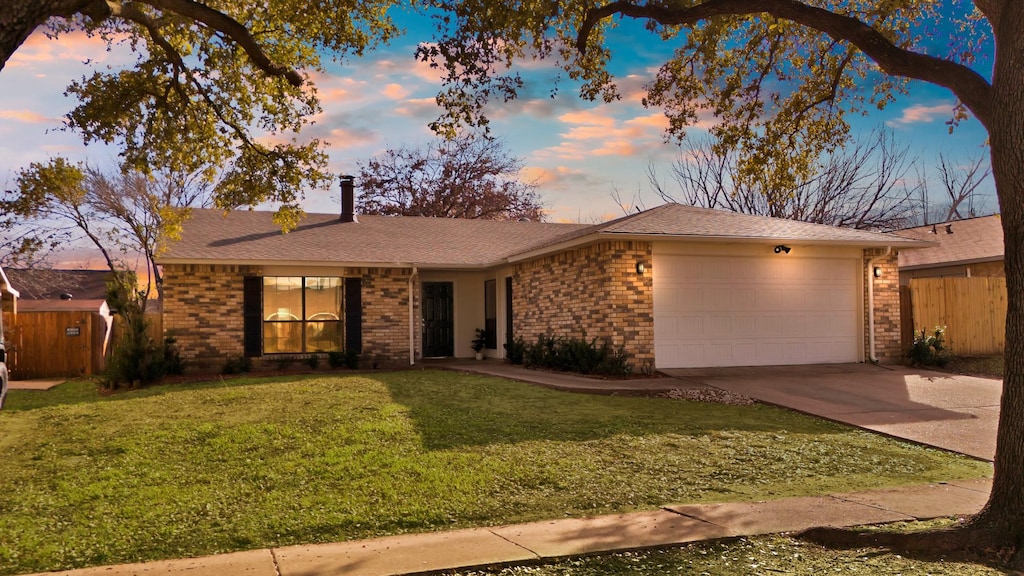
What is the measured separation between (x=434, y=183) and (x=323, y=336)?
18368 millimetres

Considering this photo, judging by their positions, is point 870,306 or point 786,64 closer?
point 786,64

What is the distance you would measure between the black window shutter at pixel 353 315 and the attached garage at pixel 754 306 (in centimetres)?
730

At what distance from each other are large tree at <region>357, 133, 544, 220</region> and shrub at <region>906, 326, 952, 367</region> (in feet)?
73.6

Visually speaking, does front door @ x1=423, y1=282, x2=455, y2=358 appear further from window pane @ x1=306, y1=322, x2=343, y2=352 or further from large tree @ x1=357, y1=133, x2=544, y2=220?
large tree @ x1=357, y1=133, x2=544, y2=220

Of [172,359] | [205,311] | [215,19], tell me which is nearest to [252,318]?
[205,311]

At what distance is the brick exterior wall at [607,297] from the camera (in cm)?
1414

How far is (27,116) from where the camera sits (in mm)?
17125

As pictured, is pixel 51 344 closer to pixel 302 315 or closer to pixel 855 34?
pixel 302 315

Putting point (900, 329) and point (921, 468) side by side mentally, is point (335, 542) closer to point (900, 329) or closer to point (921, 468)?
point (921, 468)

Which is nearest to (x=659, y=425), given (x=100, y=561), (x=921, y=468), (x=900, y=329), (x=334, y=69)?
(x=921, y=468)

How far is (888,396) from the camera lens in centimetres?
1212

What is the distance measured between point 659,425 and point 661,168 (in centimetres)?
2620

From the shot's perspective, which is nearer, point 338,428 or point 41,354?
point 338,428

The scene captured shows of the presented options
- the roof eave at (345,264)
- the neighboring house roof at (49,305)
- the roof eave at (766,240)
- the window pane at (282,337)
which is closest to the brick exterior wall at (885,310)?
the roof eave at (766,240)
